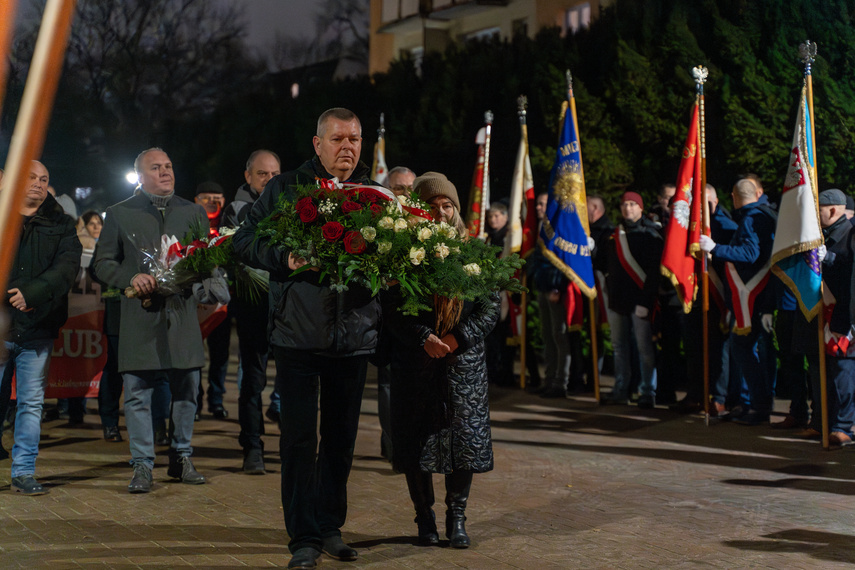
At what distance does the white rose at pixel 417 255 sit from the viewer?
15.3ft

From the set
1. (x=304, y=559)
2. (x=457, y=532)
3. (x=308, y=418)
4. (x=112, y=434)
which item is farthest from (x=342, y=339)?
(x=112, y=434)

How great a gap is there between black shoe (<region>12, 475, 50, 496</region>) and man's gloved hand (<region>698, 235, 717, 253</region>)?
20.9 ft

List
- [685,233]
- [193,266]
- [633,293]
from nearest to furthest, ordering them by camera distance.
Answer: [193,266] → [685,233] → [633,293]

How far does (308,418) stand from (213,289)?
7.06 feet

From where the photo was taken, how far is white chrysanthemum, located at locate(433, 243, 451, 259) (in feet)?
15.6

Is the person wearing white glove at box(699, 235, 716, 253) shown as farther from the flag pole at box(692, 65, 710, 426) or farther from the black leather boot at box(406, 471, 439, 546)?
the black leather boot at box(406, 471, 439, 546)

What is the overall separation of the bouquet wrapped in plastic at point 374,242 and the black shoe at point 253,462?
116 inches

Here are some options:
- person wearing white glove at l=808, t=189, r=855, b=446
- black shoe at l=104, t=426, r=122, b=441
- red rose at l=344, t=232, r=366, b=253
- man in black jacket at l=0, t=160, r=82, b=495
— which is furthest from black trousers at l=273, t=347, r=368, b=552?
person wearing white glove at l=808, t=189, r=855, b=446

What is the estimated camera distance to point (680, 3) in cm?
1540

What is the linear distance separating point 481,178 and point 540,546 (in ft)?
25.8

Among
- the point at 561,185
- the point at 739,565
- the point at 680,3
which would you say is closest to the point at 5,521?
the point at 739,565

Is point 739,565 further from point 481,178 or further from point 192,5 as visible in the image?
point 192,5

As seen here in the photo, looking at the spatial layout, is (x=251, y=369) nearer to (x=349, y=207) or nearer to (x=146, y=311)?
(x=146, y=311)

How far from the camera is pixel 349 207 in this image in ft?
15.4
